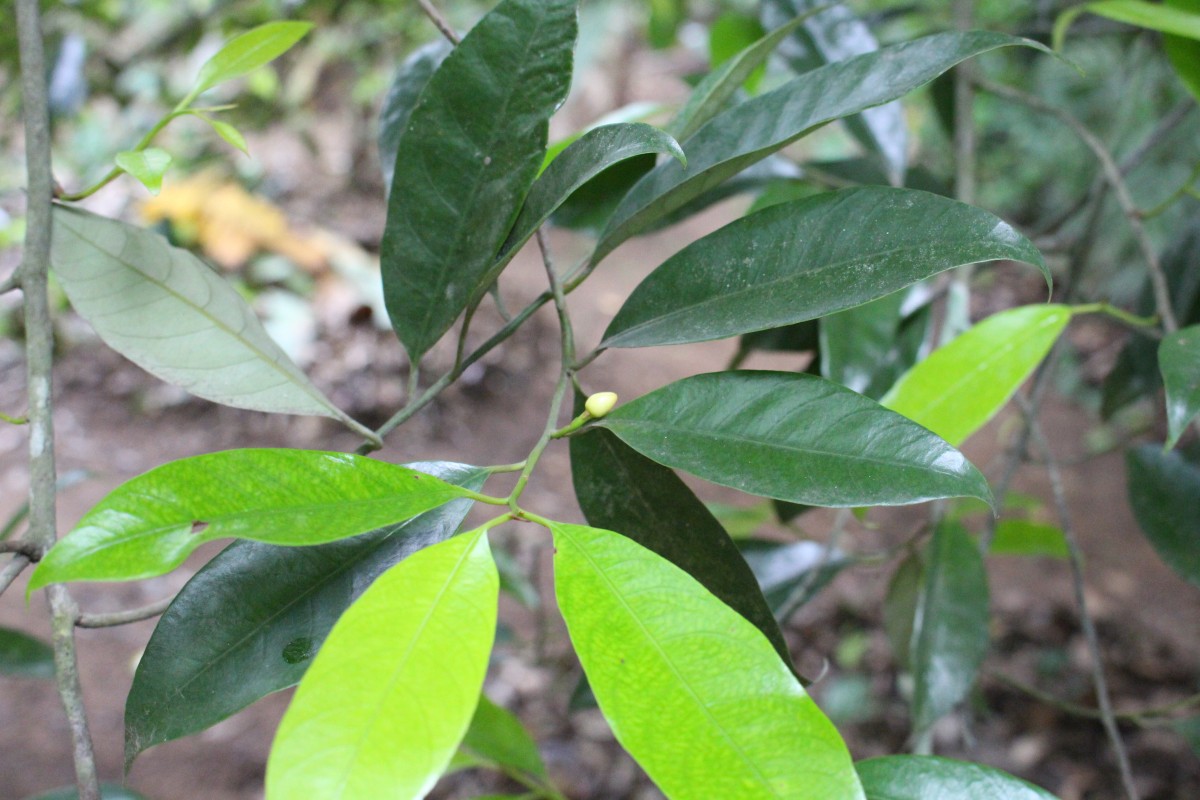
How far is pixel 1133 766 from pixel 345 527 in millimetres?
1809

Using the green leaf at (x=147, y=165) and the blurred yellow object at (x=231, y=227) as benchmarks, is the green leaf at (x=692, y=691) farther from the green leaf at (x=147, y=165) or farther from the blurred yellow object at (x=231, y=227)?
the blurred yellow object at (x=231, y=227)

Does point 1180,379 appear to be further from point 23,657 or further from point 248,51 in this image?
point 23,657

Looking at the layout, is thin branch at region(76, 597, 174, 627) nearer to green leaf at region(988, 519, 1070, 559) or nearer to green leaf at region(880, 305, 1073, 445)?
green leaf at region(880, 305, 1073, 445)

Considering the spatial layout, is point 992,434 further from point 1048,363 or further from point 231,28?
point 231,28

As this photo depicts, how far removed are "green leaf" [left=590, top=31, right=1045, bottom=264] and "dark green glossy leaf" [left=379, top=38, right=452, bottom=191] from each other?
196mm

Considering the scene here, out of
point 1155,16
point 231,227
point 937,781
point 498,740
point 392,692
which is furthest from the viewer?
point 231,227

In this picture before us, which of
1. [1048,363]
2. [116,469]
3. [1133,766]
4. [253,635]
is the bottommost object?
[1133,766]

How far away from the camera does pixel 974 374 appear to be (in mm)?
538

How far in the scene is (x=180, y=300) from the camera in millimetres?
453

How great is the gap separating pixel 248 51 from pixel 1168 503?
818 mm

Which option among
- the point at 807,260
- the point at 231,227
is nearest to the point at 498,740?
the point at 807,260

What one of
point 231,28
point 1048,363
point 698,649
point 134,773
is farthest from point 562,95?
point 134,773

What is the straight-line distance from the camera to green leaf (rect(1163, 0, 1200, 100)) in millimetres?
674

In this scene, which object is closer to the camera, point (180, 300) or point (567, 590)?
point (567, 590)
